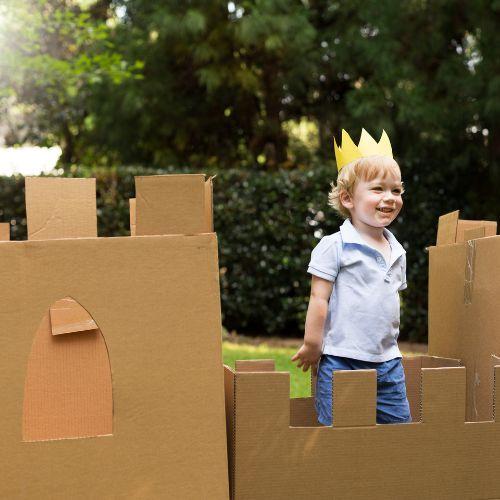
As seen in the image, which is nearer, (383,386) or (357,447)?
(357,447)

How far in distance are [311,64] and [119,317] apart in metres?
6.89

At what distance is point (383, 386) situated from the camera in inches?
83.4

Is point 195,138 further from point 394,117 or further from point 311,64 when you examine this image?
point 394,117

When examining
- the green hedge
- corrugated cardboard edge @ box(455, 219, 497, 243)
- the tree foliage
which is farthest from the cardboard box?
the green hedge

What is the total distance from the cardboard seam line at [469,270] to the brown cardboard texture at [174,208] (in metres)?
0.87

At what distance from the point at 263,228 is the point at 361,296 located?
17.8 feet

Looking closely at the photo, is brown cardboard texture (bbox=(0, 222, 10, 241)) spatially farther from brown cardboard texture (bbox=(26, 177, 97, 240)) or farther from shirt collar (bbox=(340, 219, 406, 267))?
shirt collar (bbox=(340, 219, 406, 267))

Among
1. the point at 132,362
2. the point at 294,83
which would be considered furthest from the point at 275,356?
the point at 132,362

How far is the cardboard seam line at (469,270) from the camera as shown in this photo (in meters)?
2.07

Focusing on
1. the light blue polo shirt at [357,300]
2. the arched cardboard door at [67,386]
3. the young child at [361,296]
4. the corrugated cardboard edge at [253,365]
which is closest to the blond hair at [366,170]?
the young child at [361,296]

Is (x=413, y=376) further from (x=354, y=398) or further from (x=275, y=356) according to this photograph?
(x=275, y=356)

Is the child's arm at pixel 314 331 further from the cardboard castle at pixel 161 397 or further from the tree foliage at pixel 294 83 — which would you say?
the tree foliage at pixel 294 83

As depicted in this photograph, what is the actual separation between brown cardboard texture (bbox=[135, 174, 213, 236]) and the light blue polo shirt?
0.69 metres

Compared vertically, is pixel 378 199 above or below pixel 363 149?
below
